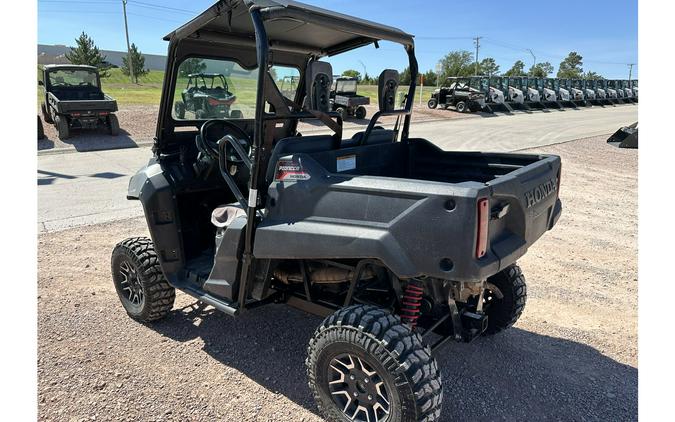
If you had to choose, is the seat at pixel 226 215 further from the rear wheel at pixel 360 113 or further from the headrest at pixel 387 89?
the rear wheel at pixel 360 113

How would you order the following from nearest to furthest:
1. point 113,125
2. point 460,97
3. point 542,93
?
point 113,125 → point 460,97 → point 542,93

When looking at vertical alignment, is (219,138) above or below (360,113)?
below

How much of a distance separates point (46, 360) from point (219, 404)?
133 cm

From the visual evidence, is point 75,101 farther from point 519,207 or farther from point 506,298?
point 519,207

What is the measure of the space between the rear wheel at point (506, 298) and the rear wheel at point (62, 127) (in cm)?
1406

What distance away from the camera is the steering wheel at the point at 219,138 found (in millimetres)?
3280

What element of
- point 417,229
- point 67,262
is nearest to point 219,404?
point 417,229

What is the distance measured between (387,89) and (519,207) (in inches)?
46.4

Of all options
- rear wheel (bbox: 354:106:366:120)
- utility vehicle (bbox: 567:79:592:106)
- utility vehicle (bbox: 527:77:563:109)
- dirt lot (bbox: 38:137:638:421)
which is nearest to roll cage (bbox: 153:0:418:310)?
dirt lot (bbox: 38:137:638:421)

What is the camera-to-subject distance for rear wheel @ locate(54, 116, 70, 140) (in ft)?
45.5

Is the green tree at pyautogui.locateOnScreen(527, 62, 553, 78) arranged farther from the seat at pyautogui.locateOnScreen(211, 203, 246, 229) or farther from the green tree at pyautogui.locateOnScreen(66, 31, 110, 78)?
the seat at pyautogui.locateOnScreen(211, 203, 246, 229)

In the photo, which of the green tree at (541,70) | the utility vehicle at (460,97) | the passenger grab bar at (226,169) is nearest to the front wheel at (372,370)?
the passenger grab bar at (226,169)

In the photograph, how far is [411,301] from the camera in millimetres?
2592

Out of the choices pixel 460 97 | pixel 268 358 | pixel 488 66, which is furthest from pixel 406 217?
pixel 488 66
